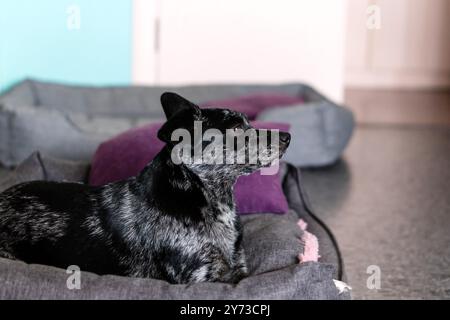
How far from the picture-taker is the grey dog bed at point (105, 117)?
405cm

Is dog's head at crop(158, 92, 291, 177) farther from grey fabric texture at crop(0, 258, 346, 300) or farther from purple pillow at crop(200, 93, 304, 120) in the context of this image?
purple pillow at crop(200, 93, 304, 120)

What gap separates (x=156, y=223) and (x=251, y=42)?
357 centimetres

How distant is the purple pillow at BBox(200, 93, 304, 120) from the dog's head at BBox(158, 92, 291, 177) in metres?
2.19

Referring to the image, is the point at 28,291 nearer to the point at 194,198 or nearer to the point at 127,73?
the point at 194,198

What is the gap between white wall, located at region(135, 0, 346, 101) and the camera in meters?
5.43

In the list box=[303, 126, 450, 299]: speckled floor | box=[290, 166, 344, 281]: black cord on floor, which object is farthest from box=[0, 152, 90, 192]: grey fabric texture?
box=[303, 126, 450, 299]: speckled floor

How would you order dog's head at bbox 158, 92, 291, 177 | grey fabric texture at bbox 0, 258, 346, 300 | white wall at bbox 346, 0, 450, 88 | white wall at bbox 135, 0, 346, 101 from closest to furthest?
grey fabric texture at bbox 0, 258, 346, 300 → dog's head at bbox 158, 92, 291, 177 → white wall at bbox 135, 0, 346, 101 → white wall at bbox 346, 0, 450, 88

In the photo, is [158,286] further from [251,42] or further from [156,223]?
[251,42]

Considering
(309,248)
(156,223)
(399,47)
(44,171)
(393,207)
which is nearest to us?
(156,223)

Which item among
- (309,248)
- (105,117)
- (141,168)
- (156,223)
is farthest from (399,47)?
(156,223)

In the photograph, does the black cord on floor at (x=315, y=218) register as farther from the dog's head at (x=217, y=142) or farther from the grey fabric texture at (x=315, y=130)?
the grey fabric texture at (x=315, y=130)

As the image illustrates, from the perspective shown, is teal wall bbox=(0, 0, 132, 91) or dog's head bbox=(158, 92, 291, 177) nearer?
dog's head bbox=(158, 92, 291, 177)

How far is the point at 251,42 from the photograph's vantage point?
5492mm

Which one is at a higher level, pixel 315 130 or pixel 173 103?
pixel 173 103
